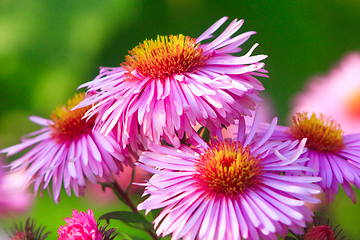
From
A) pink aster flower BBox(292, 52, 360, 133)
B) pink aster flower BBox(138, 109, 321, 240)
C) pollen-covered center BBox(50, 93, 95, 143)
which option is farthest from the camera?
pink aster flower BBox(292, 52, 360, 133)

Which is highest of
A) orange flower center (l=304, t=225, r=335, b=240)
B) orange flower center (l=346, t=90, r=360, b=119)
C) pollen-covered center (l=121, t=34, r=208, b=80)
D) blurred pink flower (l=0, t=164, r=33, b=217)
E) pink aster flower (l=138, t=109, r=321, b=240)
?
orange flower center (l=346, t=90, r=360, b=119)

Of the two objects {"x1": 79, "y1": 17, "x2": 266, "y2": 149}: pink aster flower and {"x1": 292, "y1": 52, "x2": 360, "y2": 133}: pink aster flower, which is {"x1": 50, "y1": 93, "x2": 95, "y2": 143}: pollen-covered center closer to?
{"x1": 79, "y1": 17, "x2": 266, "y2": 149}: pink aster flower

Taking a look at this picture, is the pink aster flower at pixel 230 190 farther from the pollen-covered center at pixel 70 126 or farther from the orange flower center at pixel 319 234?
the pollen-covered center at pixel 70 126

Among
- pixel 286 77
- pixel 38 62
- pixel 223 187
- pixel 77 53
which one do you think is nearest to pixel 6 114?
pixel 38 62

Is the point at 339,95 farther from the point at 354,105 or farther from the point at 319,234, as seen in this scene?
the point at 319,234

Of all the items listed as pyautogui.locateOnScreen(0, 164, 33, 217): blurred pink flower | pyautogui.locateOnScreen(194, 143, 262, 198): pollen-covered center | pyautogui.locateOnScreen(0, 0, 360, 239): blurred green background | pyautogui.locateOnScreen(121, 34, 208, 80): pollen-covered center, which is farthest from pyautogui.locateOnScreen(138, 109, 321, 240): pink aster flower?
pyautogui.locateOnScreen(0, 0, 360, 239): blurred green background

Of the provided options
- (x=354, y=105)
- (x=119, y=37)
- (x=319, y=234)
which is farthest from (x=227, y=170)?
(x=119, y=37)
